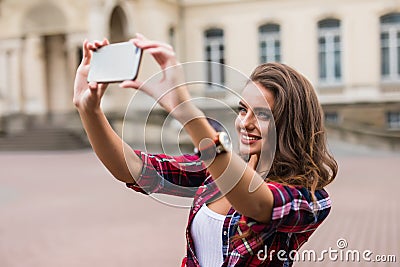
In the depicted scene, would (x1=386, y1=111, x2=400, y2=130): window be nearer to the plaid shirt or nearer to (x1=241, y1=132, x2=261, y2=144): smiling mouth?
the plaid shirt

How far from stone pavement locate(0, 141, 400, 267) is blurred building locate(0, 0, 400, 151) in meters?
8.86

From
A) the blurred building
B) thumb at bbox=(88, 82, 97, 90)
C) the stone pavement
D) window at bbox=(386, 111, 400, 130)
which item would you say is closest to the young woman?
thumb at bbox=(88, 82, 97, 90)

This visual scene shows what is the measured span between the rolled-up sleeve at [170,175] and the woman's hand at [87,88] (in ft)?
0.82

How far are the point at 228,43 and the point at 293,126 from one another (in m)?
21.9

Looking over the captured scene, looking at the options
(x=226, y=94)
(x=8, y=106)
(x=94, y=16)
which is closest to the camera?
(x=226, y=94)

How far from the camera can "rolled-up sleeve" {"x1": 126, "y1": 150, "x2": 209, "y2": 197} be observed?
5.53 feet

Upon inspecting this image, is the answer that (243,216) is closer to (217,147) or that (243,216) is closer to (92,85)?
(217,147)

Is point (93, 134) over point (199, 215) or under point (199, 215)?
over

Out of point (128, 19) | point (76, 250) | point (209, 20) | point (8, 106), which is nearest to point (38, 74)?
point (8, 106)

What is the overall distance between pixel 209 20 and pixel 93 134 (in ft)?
72.8

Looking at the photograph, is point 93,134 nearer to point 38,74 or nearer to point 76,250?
point 76,250

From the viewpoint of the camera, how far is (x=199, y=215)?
1664 millimetres

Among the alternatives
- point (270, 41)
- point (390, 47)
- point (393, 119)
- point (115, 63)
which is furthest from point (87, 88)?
point (270, 41)

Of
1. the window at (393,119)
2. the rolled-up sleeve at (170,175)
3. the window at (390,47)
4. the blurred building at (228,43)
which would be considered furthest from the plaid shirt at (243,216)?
the window at (390,47)
